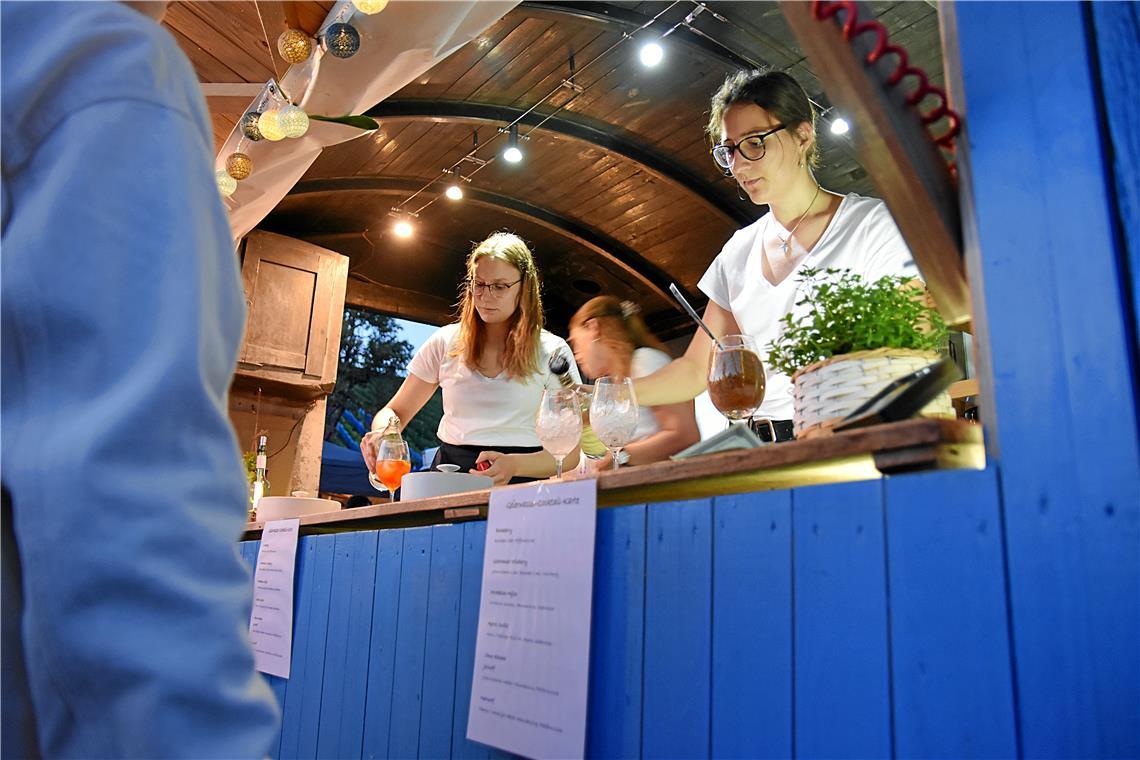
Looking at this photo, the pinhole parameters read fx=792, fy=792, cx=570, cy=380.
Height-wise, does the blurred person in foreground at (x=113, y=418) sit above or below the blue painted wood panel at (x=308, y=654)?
above

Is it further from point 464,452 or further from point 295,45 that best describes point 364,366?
point 464,452

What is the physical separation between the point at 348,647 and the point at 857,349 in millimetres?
1272

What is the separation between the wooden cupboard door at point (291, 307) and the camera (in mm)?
5234

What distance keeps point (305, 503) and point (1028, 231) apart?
6.12ft

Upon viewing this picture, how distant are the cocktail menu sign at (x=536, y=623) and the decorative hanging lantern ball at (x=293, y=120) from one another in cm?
202

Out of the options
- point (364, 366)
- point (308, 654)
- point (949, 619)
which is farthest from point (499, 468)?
point (364, 366)

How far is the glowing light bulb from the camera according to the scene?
3.95 metres

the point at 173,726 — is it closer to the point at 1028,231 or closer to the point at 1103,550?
the point at 1103,550

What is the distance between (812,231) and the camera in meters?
2.03

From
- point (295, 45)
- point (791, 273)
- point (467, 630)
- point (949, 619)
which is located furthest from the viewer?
point (295, 45)

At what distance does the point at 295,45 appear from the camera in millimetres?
2713

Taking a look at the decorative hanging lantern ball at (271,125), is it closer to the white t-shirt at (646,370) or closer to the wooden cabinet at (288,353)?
the white t-shirt at (646,370)

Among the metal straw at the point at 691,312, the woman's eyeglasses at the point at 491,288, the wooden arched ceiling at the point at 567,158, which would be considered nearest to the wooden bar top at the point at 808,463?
the metal straw at the point at 691,312

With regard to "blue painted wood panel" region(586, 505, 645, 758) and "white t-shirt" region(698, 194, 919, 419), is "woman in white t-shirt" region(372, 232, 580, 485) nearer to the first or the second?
"white t-shirt" region(698, 194, 919, 419)
